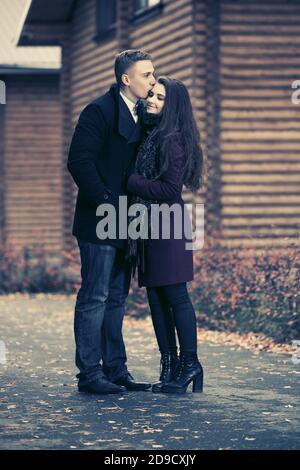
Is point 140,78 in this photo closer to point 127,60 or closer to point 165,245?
point 127,60

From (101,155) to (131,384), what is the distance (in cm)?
156

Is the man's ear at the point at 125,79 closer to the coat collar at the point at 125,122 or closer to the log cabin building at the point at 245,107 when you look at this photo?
the coat collar at the point at 125,122

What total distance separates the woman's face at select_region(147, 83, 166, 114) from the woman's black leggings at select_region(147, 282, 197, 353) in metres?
Result: 1.17

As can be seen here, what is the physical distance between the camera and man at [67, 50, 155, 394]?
25.9 feet

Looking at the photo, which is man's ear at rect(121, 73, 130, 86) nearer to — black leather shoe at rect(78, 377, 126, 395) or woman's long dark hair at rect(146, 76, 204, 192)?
woman's long dark hair at rect(146, 76, 204, 192)

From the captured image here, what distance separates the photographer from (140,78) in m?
7.99

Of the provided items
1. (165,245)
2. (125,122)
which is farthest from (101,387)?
(125,122)

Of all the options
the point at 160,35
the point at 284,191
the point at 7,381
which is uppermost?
the point at 160,35

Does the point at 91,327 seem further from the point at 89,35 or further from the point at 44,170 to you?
the point at 44,170

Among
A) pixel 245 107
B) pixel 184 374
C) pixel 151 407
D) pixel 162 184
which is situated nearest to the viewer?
pixel 151 407

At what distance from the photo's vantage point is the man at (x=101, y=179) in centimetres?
791

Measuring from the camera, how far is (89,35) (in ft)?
69.6
